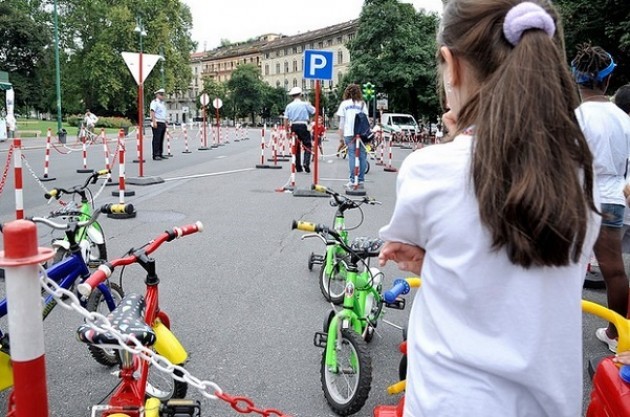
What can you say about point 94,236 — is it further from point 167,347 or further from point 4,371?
point 167,347

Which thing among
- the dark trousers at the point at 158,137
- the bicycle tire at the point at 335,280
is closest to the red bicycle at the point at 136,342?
the bicycle tire at the point at 335,280

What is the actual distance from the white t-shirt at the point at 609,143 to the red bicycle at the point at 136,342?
299 centimetres

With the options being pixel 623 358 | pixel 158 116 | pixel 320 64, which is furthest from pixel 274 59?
pixel 623 358

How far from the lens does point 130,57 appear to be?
11586 mm

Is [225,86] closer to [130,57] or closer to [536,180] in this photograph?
[130,57]

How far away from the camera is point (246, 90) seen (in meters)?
104

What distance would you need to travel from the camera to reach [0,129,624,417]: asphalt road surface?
11.8 feet

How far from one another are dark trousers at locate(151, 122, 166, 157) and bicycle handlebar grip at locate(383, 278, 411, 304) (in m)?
17.0

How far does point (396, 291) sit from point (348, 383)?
119cm

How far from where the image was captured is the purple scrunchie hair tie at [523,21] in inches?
46.1

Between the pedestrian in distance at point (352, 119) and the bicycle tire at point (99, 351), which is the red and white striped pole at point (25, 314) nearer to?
the bicycle tire at point (99, 351)

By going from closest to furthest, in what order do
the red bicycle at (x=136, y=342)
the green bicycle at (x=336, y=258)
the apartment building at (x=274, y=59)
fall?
the red bicycle at (x=136, y=342) < the green bicycle at (x=336, y=258) < the apartment building at (x=274, y=59)

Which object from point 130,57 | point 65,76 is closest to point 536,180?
point 130,57

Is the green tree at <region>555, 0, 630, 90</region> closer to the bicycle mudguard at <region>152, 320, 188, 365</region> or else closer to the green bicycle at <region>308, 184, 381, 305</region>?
the green bicycle at <region>308, 184, 381, 305</region>
